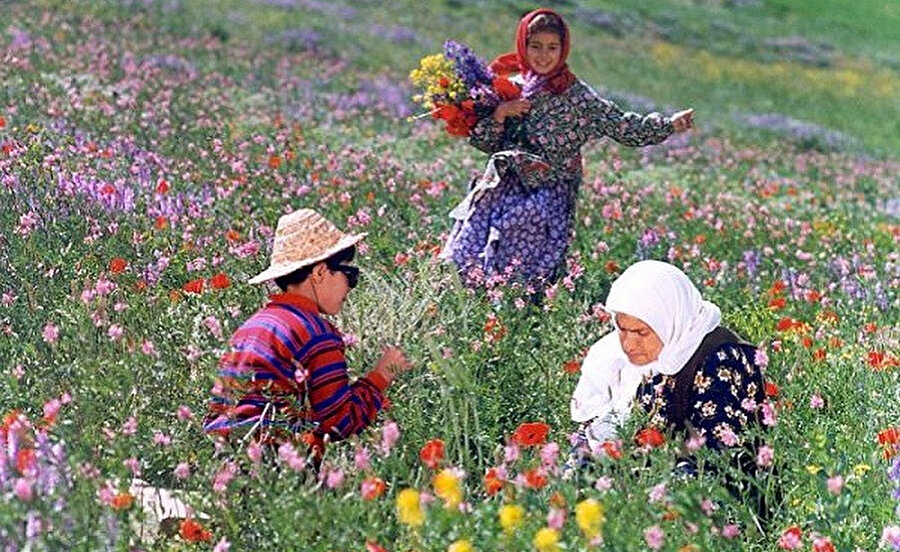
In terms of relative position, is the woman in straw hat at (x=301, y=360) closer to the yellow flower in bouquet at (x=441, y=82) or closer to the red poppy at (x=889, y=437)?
the red poppy at (x=889, y=437)

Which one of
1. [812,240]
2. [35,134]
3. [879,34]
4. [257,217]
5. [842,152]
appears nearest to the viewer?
[257,217]

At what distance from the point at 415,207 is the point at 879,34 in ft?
121

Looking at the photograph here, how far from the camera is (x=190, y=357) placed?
4137 mm

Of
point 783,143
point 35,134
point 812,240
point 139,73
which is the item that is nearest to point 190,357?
point 35,134

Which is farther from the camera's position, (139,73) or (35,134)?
(139,73)

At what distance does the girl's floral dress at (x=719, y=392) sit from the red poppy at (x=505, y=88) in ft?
8.48

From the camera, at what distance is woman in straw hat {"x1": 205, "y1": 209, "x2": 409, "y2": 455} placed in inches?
155

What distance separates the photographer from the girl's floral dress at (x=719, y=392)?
4293mm

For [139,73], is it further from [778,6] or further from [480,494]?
[778,6]

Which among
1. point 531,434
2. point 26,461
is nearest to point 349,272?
point 531,434

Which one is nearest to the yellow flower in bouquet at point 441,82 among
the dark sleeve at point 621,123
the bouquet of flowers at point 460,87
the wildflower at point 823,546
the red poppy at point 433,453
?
the bouquet of flowers at point 460,87

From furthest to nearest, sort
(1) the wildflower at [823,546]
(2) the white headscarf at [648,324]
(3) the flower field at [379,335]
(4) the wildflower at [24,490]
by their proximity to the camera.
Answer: (2) the white headscarf at [648,324] < (3) the flower field at [379,335] < (1) the wildflower at [823,546] < (4) the wildflower at [24,490]

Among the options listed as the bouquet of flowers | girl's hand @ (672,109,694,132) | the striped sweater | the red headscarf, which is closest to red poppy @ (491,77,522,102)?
the bouquet of flowers

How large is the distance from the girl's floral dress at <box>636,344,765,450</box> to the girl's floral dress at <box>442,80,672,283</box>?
90.1 inches
